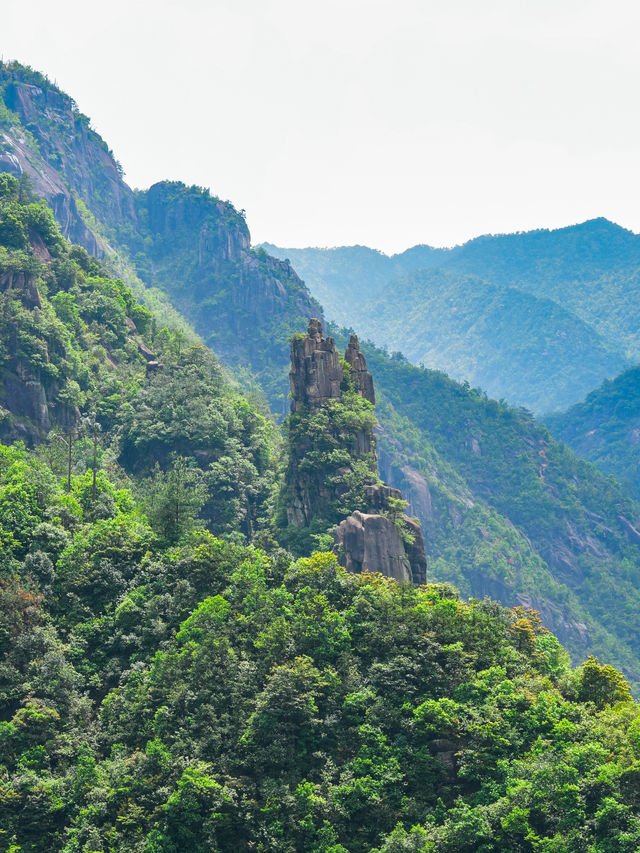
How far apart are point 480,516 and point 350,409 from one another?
3460 inches

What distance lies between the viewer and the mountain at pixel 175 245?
528ft

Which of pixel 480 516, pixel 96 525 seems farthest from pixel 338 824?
pixel 480 516

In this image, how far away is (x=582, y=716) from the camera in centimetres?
3978

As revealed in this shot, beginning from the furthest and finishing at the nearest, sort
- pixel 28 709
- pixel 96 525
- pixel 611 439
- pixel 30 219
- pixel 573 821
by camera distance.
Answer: pixel 611 439 < pixel 30 219 < pixel 96 525 < pixel 28 709 < pixel 573 821

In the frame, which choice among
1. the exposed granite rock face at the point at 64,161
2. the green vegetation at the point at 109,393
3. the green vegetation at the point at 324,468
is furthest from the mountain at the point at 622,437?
the green vegetation at the point at 324,468

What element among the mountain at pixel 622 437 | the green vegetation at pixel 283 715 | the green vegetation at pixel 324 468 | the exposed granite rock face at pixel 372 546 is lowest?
the green vegetation at pixel 283 715

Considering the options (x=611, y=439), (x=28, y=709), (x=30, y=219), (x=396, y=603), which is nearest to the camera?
(x=28, y=709)

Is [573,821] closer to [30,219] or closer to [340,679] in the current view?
[340,679]

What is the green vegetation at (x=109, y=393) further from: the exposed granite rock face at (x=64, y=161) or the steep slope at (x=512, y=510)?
the steep slope at (x=512, y=510)

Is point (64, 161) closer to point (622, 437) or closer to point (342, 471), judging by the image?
point (342, 471)

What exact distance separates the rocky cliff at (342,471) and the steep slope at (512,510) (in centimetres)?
6954

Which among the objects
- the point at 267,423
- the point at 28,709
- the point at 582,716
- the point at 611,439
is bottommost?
the point at 28,709

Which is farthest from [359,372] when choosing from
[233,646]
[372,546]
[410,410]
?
[410,410]

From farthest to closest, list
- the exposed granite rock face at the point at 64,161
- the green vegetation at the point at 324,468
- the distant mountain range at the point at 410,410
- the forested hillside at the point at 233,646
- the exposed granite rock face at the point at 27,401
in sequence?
1. the exposed granite rock face at the point at 64,161
2. the distant mountain range at the point at 410,410
3. the exposed granite rock face at the point at 27,401
4. the green vegetation at the point at 324,468
5. the forested hillside at the point at 233,646
